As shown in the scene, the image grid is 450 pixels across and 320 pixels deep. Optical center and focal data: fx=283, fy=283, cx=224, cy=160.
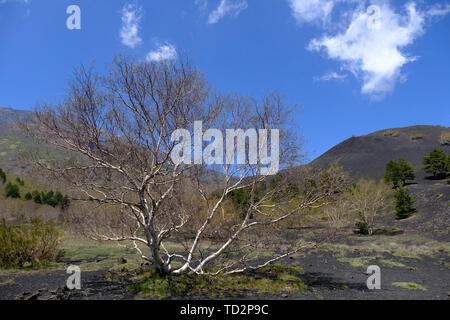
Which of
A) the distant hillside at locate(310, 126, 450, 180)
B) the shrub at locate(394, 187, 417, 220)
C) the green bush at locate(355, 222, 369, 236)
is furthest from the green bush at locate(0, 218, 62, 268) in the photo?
the distant hillside at locate(310, 126, 450, 180)

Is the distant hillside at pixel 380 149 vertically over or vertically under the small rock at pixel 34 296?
over

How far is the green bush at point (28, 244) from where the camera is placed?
10.3 m

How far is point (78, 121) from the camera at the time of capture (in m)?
6.80

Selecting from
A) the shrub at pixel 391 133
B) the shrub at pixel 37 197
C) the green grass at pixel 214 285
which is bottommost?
the green grass at pixel 214 285

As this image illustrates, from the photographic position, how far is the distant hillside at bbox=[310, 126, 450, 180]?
5897cm

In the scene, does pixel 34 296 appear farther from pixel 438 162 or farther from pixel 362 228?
pixel 438 162

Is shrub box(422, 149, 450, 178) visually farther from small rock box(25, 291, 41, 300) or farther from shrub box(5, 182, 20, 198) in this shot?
shrub box(5, 182, 20, 198)

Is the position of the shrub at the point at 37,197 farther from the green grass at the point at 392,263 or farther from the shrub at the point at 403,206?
the shrub at the point at 403,206

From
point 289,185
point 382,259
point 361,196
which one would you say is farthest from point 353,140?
point 289,185

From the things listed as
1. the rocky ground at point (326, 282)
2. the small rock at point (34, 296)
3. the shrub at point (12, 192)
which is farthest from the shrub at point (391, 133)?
the small rock at point (34, 296)

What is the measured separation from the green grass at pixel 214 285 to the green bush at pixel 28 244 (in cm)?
541

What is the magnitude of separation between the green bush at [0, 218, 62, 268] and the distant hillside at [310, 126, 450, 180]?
1958 inches

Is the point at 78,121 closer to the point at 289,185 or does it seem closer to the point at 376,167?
the point at 289,185
